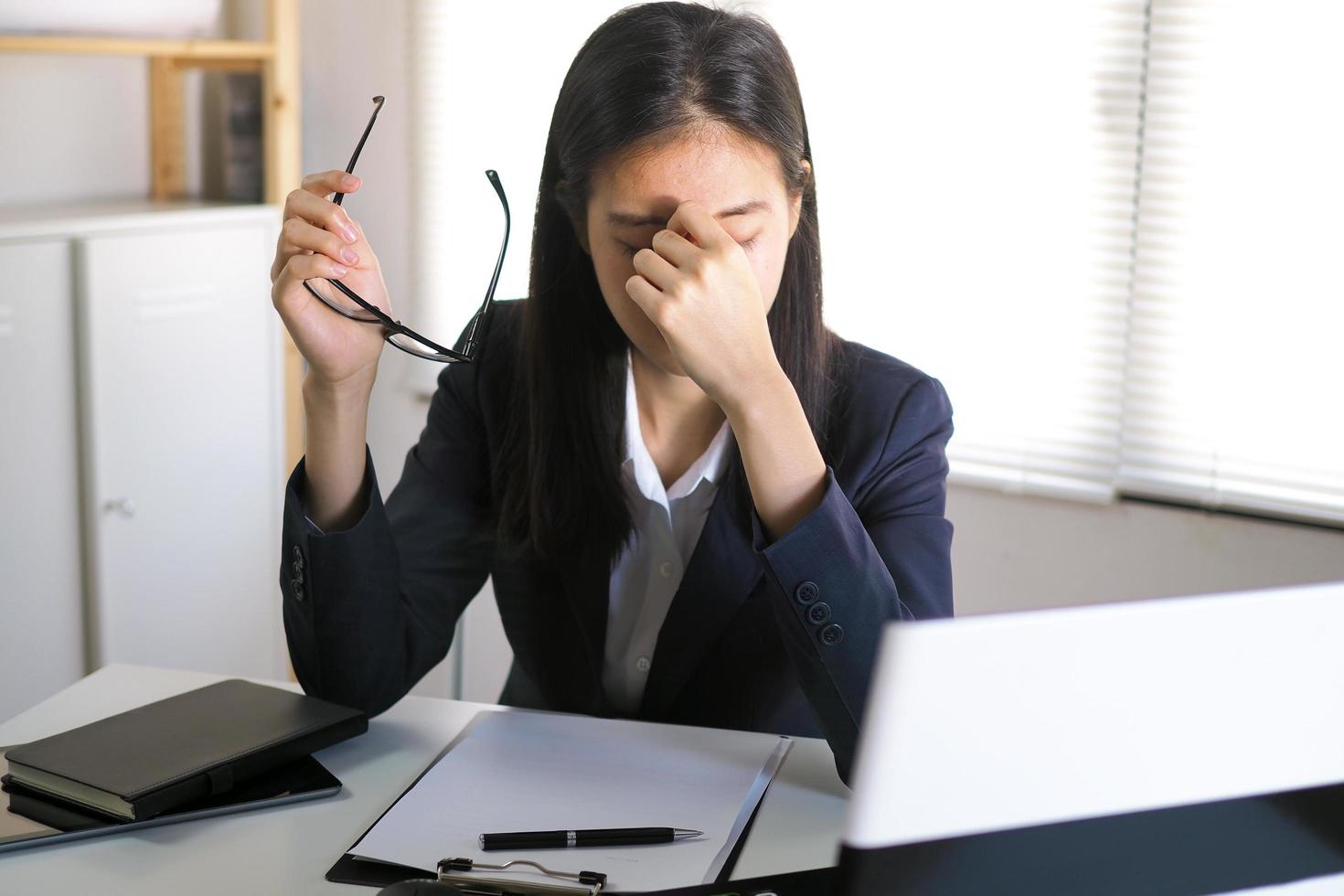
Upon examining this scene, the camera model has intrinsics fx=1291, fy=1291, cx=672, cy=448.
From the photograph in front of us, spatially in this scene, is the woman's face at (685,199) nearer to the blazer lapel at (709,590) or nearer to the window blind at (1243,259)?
the blazer lapel at (709,590)

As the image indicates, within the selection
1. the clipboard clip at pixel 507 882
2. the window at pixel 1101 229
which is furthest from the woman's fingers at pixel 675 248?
the window at pixel 1101 229

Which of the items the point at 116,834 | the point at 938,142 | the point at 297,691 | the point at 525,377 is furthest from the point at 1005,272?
the point at 116,834

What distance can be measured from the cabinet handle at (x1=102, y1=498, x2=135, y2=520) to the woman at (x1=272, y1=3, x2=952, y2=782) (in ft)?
4.01

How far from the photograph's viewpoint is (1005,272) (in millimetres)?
2320

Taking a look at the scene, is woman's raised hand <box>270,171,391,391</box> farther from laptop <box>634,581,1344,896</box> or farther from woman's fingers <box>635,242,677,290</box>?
laptop <box>634,581,1344,896</box>

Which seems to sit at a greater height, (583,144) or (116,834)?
(583,144)

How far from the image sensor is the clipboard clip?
87cm

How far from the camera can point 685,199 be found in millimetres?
1163

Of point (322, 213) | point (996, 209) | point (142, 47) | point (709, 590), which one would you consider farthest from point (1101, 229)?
point (142, 47)

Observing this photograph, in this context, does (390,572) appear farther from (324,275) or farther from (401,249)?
(401,249)

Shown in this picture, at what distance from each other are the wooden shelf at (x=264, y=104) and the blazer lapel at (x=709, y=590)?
5.18 ft

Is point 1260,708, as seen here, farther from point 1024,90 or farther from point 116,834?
point 1024,90

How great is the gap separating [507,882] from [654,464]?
0.61 m

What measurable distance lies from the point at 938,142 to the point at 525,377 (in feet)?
3.95
